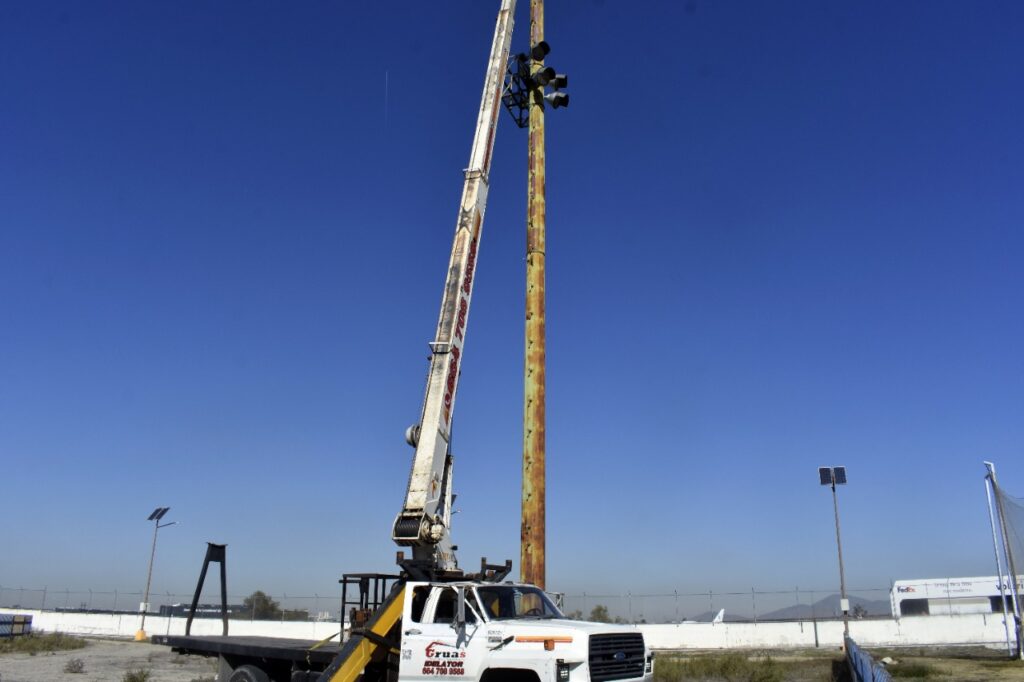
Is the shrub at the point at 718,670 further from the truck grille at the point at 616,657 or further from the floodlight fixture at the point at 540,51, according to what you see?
the floodlight fixture at the point at 540,51

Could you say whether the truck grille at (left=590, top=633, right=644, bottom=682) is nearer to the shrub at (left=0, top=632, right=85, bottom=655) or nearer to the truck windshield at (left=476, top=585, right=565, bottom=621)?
the truck windshield at (left=476, top=585, right=565, bottom=621)

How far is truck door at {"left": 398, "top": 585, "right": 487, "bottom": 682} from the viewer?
9289 millimetres

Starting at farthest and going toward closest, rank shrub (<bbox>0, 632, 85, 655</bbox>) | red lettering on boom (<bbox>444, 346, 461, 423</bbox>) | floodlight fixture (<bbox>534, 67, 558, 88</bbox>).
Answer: shrub (<bbox>0, 632, 85, 655</bbox>) → floodlight fixture (<bbox>534, 67, 558, 88</bbox>) → red lettering on boom (<bbox>444, 346, 461, 423</bbox>)

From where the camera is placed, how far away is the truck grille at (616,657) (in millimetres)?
9000

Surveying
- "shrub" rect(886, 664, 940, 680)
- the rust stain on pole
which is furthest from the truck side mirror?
"shrub" rect(886, 664, 940, 680)

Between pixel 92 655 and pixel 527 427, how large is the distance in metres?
25.1

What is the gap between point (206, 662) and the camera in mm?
29844

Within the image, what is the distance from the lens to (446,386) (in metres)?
12.2

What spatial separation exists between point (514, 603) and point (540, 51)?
12.1 meters

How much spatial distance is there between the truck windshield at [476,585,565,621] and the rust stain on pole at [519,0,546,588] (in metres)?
3.11

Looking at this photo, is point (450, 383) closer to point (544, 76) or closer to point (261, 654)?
point (261, 654)

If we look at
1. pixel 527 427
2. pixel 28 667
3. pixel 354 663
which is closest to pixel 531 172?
pixel 527 427

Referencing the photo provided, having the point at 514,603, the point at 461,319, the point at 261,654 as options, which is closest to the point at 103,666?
the point at 261,654

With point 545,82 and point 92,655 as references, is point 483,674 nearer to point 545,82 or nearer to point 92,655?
point 545,82
